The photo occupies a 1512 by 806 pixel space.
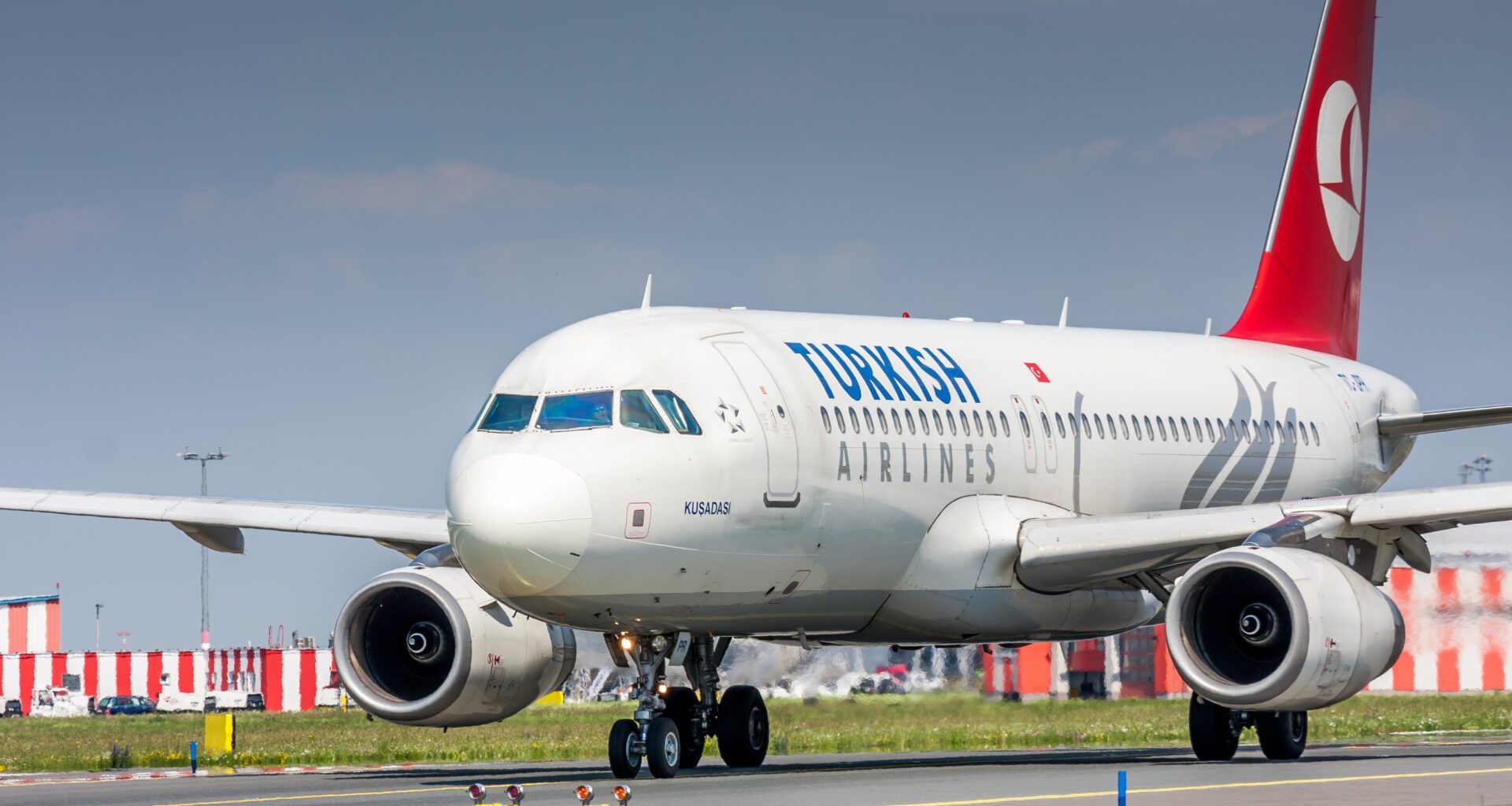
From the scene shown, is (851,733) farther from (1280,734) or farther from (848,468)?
(848,468)

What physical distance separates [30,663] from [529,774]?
Answer: 6914cm

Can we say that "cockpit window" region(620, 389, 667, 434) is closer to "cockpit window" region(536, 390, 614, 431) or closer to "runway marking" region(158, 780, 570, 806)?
"cockpit window" region(536, 390, 614, 431)

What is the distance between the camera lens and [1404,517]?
71.8 feet

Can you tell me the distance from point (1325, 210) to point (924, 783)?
1638cm

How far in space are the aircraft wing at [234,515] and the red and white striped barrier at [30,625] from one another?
68632 millimetres

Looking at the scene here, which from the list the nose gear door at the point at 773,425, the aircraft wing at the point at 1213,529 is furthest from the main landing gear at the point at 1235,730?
the nose gear door at the point at 773,425

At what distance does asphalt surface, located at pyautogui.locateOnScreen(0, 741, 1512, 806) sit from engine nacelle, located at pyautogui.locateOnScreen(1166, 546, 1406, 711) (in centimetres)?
88

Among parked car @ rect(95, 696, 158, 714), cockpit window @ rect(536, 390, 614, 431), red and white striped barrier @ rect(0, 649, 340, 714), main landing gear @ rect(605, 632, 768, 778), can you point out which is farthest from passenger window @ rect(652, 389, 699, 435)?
parked car @ rect(95, 696, 158, 714)

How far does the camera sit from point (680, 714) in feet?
75.7

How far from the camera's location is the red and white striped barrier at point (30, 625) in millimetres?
91688

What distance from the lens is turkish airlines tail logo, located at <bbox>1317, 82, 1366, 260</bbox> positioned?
33656 millimetres

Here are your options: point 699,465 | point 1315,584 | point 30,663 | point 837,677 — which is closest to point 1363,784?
point 1315,584

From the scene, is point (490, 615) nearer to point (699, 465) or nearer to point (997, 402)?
point (699, 465)

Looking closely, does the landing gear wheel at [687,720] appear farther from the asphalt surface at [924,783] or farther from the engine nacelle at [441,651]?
the engine nacelle at [441,651]
